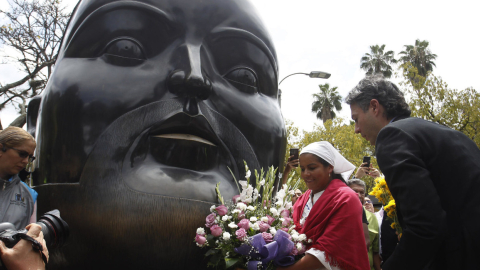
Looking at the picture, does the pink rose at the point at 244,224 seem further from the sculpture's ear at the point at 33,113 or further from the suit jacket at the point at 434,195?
the sculpture's ear at the point at 33,113

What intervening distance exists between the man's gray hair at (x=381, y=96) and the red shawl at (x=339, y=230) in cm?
62

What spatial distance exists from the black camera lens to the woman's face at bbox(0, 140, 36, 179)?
51 centimetres

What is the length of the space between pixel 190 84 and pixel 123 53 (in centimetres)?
63

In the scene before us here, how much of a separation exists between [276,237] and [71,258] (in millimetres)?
1489

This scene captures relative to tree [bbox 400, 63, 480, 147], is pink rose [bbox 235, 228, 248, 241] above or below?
below

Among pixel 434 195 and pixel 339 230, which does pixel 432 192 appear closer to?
pixel 434 195

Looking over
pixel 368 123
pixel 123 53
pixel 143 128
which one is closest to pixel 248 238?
pixel 368 123

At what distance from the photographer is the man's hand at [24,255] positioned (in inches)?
65.4

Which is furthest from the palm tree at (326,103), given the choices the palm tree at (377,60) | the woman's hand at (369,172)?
the woman's hand at (369,172)

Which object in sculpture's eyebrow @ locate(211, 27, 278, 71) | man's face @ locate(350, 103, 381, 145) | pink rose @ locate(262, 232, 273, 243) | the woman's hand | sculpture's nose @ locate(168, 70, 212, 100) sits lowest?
pink rose @ locate(262, 232, 273, 243)

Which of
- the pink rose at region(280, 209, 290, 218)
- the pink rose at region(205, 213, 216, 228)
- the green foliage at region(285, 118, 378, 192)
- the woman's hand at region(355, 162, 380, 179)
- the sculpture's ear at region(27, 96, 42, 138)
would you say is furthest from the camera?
the green foliage at region(285, 118, 378, 192)

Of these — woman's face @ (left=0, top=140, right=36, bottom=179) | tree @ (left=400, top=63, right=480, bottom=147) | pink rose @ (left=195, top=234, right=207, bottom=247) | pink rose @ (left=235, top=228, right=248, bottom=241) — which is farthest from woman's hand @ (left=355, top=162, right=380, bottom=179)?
tree @ (left=400, top=63, right=480, bottom=147)

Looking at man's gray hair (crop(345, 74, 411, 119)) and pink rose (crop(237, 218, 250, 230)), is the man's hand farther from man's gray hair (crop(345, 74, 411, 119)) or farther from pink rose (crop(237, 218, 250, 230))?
man's gray hair (crop(345, 74, 411, 119))

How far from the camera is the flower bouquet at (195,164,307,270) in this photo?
2.42m
